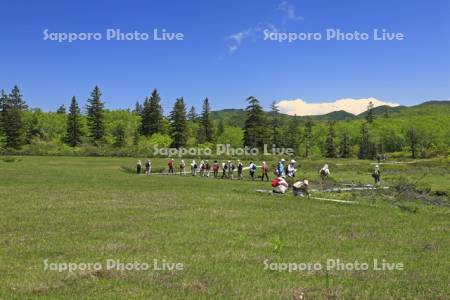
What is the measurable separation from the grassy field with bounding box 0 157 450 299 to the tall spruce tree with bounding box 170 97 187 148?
93552 mm

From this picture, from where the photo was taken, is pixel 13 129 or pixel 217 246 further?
pixel 13 129

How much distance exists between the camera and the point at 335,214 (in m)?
22.2

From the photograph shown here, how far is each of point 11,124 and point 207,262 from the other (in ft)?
370

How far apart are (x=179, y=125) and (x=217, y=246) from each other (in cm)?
10694

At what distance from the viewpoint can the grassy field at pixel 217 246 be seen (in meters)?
9.61

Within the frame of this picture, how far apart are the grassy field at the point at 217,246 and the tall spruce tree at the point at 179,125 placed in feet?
307

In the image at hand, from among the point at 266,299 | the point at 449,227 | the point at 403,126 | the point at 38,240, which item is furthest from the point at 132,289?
the point at 403,126

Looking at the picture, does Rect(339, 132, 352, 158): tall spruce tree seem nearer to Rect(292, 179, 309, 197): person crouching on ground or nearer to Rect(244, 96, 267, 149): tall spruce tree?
Rect(244, 96, 267, 149): tall spruce tree

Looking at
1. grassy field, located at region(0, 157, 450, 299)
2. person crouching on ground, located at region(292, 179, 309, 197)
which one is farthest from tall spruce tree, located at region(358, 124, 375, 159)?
grassy field, located at region(0, 157, 450, 299)

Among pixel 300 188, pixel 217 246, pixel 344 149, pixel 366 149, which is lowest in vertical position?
pixel 217 246

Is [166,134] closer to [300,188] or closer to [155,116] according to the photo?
[155,116]

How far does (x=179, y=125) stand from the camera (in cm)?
11975

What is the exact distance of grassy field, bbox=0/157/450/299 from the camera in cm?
961

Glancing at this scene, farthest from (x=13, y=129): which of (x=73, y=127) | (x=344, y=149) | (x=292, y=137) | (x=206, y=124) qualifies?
(x=344, y=149)
